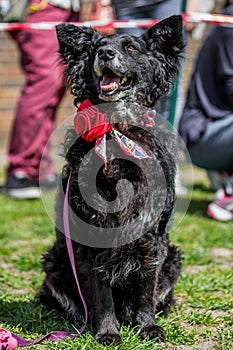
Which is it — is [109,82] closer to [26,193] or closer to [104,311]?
[104,311]

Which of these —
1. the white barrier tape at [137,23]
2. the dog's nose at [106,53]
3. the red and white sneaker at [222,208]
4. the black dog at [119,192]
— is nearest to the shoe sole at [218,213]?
the red and white sneaker at [222,208]

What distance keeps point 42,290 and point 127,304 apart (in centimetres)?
52

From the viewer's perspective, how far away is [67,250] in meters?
3.05

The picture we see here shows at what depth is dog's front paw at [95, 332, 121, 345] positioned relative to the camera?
2.77 meters

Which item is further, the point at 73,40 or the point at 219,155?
the point at 219,155

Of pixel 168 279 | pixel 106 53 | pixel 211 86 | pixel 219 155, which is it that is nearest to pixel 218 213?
pixel 219 155

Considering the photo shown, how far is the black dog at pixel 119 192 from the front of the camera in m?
2.81

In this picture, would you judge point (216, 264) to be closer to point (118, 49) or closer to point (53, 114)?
point (118, 49)

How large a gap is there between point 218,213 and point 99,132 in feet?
8.73

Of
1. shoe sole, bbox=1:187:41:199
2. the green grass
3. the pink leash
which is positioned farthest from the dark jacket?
the pink leash

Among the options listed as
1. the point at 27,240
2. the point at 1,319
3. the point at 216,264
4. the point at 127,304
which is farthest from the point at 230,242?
the point at 1,319

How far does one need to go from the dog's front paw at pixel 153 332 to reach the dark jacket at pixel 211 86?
261 centimetres

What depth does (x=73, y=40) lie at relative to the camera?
3.02m

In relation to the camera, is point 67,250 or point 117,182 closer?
point 117,182
